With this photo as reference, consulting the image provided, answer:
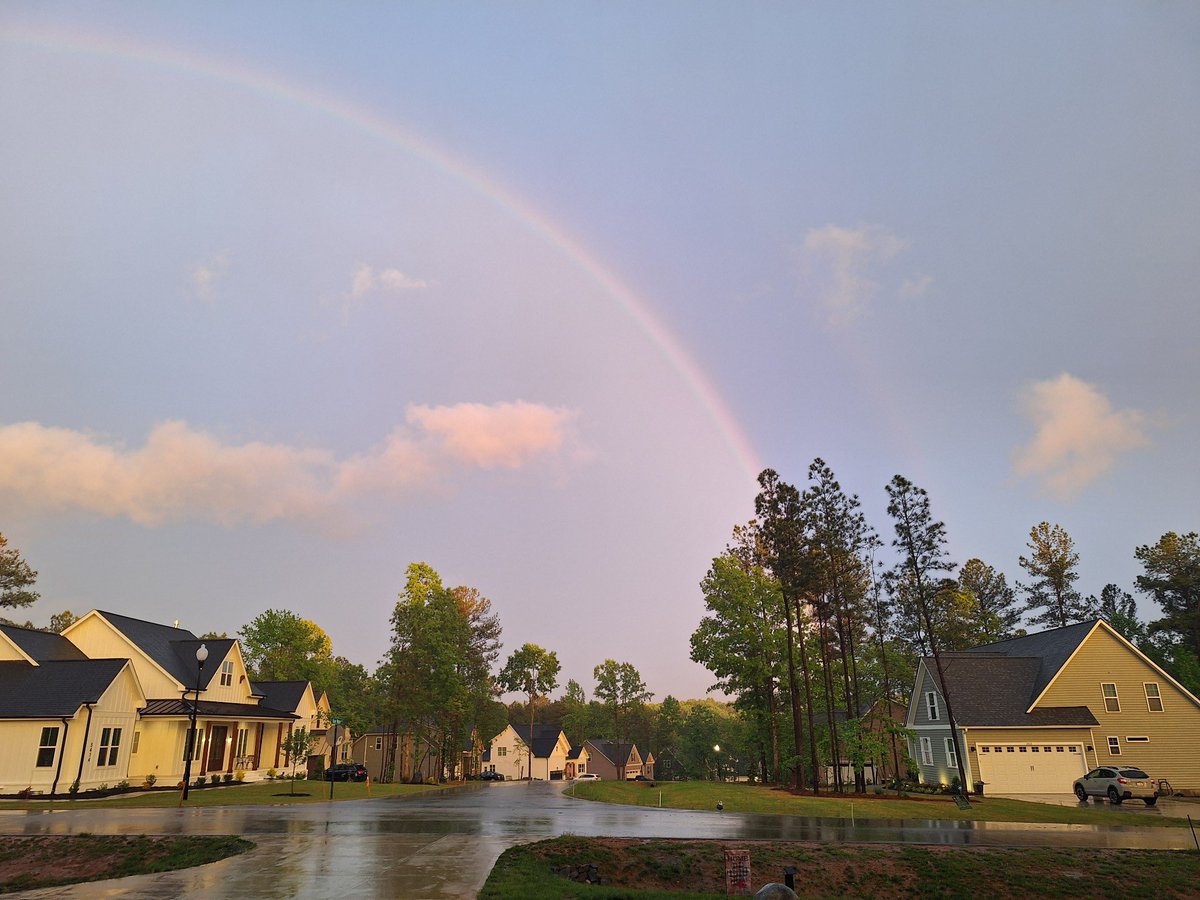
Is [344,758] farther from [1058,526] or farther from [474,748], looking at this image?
[1058,526]

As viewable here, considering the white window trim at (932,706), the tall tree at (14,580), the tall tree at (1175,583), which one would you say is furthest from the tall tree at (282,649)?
the tall tree at (1175,583)

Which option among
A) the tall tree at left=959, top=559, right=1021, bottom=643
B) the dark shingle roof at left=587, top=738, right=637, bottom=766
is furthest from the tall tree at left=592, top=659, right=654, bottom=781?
the tall tree at left=959, top=559, right=1021, bottom=643

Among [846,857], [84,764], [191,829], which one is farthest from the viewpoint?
[84,764]

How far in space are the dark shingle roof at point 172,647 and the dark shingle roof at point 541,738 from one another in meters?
64.6

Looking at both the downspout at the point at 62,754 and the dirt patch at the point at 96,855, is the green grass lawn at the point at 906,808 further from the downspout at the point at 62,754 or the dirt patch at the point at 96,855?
the downspout at the point at 62,754

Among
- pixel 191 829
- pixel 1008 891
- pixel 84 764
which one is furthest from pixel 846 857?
pixel 84 764

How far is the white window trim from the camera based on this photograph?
163ft

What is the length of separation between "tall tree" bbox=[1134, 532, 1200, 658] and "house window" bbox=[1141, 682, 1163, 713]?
36.4m

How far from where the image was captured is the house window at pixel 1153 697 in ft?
150

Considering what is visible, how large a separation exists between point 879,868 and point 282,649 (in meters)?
87.1

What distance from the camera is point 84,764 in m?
35.4

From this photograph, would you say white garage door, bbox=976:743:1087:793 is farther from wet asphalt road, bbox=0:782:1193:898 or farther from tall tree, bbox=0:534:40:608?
tall tree, bbox=0:534:40:608

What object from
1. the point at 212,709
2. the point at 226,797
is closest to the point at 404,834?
the point at 226,797

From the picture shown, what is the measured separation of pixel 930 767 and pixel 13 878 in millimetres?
51296
